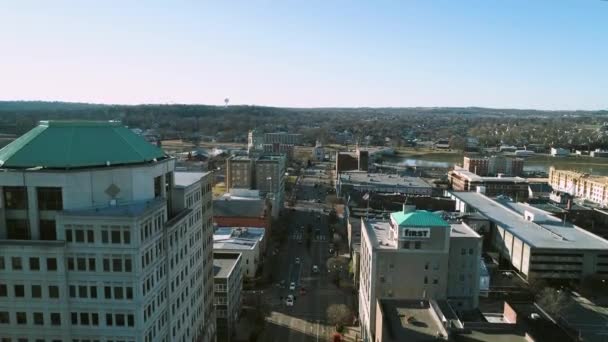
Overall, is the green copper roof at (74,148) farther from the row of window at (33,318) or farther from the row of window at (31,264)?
the row of window at (33,318)

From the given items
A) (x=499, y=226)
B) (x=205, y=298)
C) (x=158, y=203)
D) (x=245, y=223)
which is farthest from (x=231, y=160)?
(x=158, y=203)

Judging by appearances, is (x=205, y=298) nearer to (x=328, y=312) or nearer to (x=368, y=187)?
(x=328, y=312)

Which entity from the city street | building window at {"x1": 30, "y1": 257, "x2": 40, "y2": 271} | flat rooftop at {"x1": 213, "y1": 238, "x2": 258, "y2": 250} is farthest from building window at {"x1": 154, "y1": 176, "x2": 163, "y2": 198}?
flat rooftop at {"x1": 213, "y1": 238, "x2": 258, "y2": 250}

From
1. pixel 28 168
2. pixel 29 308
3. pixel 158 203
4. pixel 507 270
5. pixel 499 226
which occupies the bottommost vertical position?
pixel 507 270

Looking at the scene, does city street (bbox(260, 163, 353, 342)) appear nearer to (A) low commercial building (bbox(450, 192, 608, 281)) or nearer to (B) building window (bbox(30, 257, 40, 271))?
(A) low commercial building (bbox(450, 192, 608, 281))

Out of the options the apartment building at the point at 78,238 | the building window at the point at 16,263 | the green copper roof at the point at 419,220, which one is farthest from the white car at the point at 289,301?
the building window at the point at 16,263
